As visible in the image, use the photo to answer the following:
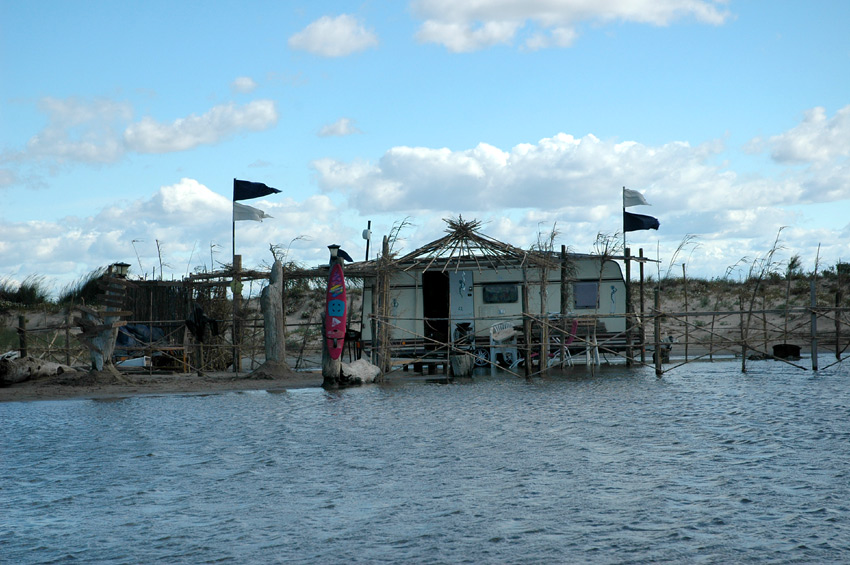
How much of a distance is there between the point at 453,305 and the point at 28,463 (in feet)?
49.9

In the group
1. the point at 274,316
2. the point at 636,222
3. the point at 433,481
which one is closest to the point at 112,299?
the point at 274,316

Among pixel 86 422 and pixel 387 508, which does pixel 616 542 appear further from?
pixel 86 422

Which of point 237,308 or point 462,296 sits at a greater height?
point 462,296

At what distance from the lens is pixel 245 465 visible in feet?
36.2

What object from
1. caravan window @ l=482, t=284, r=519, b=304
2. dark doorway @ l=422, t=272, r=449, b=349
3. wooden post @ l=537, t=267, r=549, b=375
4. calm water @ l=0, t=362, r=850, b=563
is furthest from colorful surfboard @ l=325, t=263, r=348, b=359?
caravan window @ l=482, t=284, r=519, b=304

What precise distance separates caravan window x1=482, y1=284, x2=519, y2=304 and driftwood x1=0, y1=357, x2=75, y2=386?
1167 cm

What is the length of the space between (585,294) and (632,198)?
337 centimetres

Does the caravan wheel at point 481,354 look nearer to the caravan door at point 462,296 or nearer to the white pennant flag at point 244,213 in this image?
the caravan door at point 462,296

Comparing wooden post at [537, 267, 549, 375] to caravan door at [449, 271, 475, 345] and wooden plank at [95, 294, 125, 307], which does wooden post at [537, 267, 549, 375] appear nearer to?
caravan door at [449, 271, 475, 345]

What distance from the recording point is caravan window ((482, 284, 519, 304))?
25.0 meters

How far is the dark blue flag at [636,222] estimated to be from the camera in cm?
2547

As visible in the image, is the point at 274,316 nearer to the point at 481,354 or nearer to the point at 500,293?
the point at 481,354

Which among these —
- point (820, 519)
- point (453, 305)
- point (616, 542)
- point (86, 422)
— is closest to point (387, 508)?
point (616, 542)

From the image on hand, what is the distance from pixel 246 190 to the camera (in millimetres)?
24641
